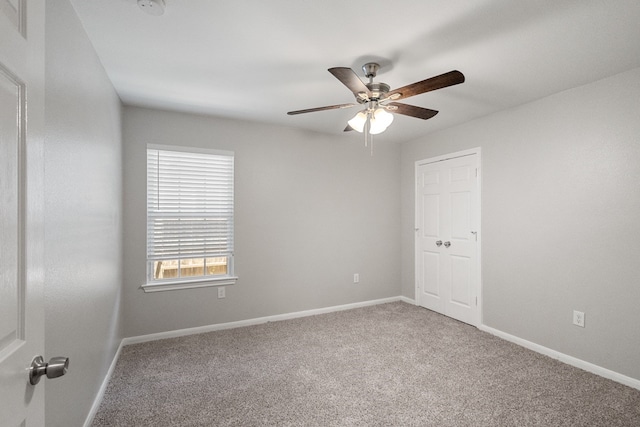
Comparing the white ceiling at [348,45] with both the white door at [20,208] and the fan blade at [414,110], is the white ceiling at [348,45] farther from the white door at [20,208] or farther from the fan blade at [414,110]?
the white door at [20,208]

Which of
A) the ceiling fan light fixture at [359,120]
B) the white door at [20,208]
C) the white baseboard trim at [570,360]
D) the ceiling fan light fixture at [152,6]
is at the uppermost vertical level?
the ceiling fan light fixture at [152,6]

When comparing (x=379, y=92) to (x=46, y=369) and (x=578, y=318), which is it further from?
(x=578, y=318)

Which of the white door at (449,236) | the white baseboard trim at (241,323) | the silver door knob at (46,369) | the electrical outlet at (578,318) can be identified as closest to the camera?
the silver door knob at (46,369)

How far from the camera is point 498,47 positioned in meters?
2.15

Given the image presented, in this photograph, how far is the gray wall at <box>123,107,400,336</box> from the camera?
330cm

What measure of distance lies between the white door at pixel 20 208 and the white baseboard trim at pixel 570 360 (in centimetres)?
361

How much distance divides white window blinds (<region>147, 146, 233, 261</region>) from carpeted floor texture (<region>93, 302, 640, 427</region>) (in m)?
0.98

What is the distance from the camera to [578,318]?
9.09 feet

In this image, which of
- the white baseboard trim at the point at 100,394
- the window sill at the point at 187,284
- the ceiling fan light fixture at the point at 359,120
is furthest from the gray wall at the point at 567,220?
the white baseboard trim at the point at 100,394

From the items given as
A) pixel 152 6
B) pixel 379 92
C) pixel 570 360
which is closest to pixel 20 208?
pixel 152 6

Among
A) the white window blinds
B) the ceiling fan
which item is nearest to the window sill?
the white window blinds

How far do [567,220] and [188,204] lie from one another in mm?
3776

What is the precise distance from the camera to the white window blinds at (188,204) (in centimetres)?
337

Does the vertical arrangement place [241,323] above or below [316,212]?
below
